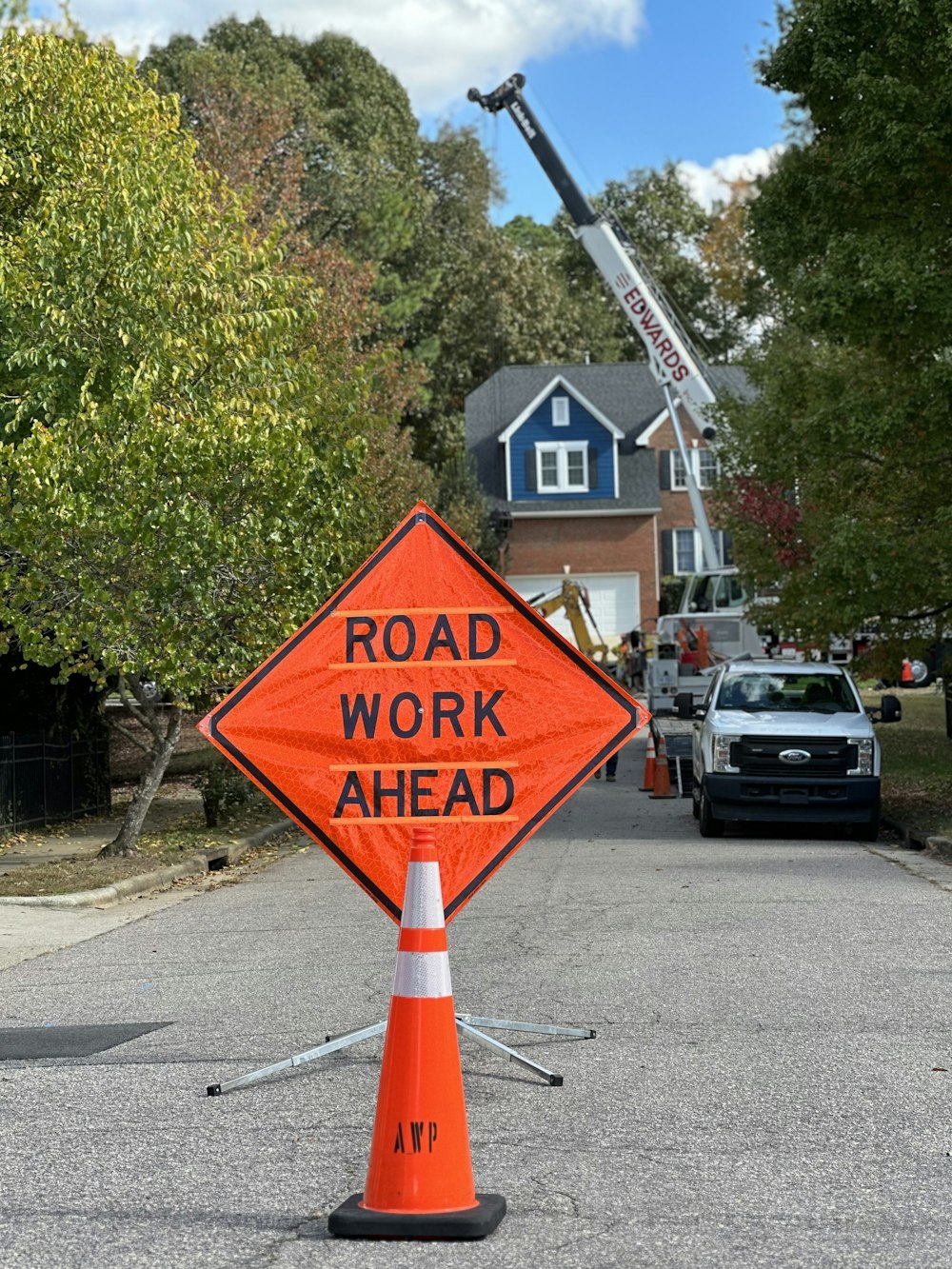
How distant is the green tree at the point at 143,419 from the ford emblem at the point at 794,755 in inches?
206

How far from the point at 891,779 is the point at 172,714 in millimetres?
10310

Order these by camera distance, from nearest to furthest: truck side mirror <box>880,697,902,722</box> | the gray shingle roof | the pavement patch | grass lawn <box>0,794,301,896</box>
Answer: the pavement patch < grass lawn <box>0,794,301,896</box> < truck side mirror <box>880,697,902,722</box> < the gray shingle roof

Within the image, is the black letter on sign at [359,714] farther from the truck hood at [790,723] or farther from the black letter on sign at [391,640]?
the truck hood at [790,723]

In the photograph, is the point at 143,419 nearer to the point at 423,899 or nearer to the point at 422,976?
the point at 423,899

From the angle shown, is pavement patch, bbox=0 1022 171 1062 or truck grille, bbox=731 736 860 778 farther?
truck grille, bbox=731 736 860 778

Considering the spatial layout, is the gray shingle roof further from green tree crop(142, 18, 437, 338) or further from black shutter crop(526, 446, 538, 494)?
green tree crop(142, 18, 437, 338)

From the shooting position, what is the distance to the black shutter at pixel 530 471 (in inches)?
2260

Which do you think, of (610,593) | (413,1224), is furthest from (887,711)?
(610,593)

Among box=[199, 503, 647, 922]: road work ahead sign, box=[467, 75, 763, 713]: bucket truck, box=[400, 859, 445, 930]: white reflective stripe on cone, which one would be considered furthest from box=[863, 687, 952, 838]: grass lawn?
box=[400, 859, 445, 930]: white reflective stripe on cone

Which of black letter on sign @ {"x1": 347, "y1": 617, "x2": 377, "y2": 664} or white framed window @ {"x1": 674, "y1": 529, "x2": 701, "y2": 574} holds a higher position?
white framed window @ {"x1": 674, "y1": 529, "x2": 701, "y2": 574}

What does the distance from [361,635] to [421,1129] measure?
2.46 meters

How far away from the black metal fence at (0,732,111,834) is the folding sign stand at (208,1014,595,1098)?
12888mm

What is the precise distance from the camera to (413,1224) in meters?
5.18

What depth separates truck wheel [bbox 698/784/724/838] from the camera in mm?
18719
